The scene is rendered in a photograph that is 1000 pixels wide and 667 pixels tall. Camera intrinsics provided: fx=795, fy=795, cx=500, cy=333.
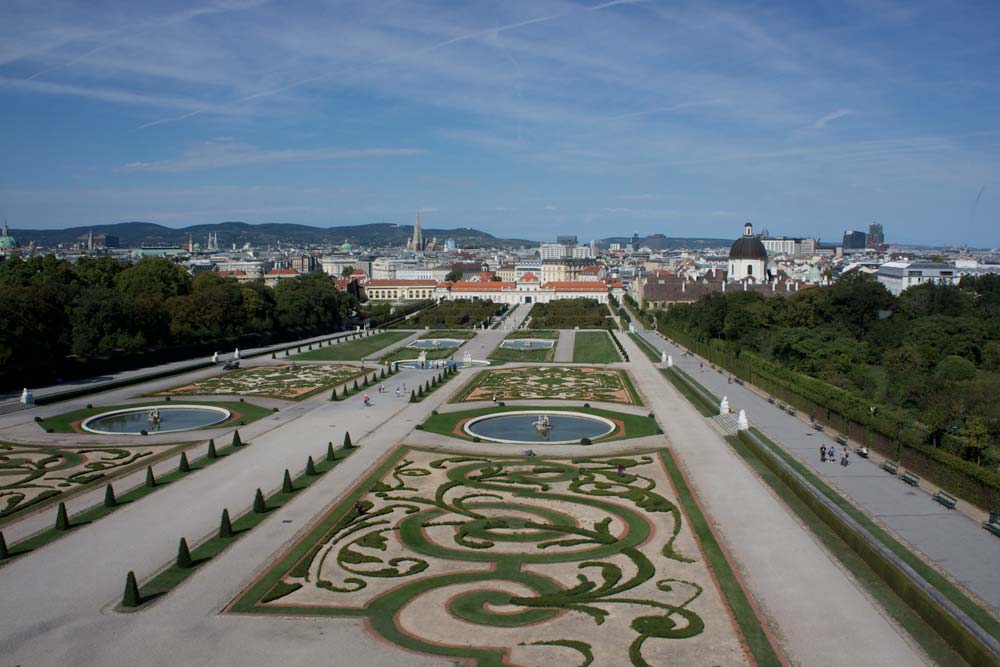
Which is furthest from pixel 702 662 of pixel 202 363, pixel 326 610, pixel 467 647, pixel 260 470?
pixel 202 363

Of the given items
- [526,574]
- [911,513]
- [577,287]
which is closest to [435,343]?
[911,513]

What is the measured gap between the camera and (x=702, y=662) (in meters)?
15.9

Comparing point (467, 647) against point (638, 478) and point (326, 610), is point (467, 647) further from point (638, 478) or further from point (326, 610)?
point (638, 478)

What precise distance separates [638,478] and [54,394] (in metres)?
36.1

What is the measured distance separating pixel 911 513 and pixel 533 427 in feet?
61.4

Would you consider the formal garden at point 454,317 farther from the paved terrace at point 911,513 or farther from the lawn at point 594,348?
the paved terrace at point 911,513

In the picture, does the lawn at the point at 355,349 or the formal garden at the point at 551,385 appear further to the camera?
the lawn at the point at 355,349

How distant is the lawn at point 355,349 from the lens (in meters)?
69.5

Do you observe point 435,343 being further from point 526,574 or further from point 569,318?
point 526,574

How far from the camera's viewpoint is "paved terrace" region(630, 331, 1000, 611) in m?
20.2

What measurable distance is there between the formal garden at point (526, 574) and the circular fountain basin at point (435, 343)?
1994 inches

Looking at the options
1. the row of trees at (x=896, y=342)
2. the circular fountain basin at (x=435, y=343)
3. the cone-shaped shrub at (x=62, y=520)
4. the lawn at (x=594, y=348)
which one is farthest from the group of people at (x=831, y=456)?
the circular fountain basin at (x=435, y=343)

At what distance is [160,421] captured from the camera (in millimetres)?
41531

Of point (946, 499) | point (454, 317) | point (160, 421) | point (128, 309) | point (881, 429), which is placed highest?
point (128, 309)
